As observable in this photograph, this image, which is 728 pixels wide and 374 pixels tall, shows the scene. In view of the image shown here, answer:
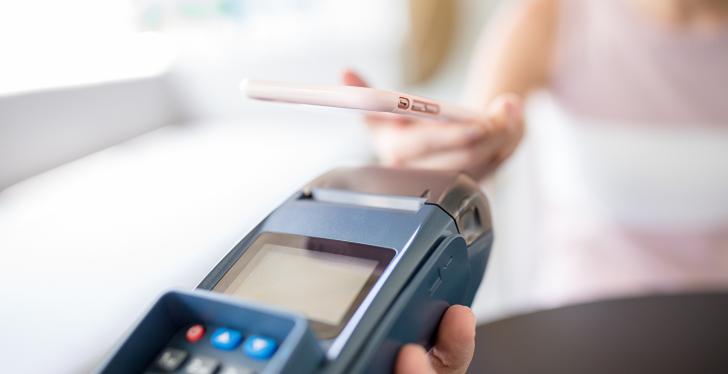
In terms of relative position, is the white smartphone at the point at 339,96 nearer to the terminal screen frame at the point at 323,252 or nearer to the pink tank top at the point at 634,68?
the terminal screen frame at the point at 323,252

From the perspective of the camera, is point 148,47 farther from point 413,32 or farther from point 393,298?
point 393,298

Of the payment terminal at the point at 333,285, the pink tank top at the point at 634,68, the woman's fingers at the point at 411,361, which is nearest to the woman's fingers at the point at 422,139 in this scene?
the payment terminal at the point at 333,285

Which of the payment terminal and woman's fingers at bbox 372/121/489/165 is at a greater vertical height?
woman's fingers at bbox 372/121/489/165

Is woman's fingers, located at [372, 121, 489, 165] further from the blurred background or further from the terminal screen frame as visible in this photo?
the terminal screen frame

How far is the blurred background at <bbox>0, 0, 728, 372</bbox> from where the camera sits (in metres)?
0.50

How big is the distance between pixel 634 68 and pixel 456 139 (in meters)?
0.56

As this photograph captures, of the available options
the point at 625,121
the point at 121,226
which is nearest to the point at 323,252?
the point at 121,226

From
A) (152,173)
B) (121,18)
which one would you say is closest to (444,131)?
(152,173)

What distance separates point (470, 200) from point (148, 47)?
701 mm

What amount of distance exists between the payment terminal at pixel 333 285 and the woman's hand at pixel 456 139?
13 cm

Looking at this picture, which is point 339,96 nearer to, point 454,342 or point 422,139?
point 454,342

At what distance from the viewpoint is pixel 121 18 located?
786mm

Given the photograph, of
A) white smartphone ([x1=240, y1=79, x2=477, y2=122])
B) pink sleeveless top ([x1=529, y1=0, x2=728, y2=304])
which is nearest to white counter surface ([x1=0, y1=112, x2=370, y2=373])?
white smartphone ([x1=240, y1=79, x2=477, y2=122])

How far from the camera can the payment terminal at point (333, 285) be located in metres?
0.24
